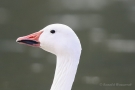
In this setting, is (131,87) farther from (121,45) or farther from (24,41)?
(24,41)

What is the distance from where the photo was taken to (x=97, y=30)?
147cm

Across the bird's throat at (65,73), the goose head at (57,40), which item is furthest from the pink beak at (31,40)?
the bird's throat at (65,73)

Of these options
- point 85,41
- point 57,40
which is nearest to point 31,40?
point 57,40

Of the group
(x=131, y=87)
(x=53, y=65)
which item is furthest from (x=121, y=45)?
(x=53, y=65)

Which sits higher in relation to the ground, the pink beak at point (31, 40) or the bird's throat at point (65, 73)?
the pink beak at point (31, 40)

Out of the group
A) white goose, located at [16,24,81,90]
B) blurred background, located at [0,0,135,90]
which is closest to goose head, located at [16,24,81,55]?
white goose, located at [16,24,81,90]

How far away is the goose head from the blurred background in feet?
1.96

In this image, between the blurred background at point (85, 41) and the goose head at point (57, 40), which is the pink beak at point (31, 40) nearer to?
the goose head at point (57, 40)

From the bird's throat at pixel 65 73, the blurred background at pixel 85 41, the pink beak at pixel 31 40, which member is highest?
the blurred background at pixel 85 41

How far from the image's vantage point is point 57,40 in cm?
83

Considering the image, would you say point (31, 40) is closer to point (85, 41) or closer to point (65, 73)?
point (65, 73)

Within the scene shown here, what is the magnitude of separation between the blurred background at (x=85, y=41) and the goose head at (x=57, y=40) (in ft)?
1.96

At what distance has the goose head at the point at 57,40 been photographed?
81 centimetres

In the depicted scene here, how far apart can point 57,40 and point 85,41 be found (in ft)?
2.14
